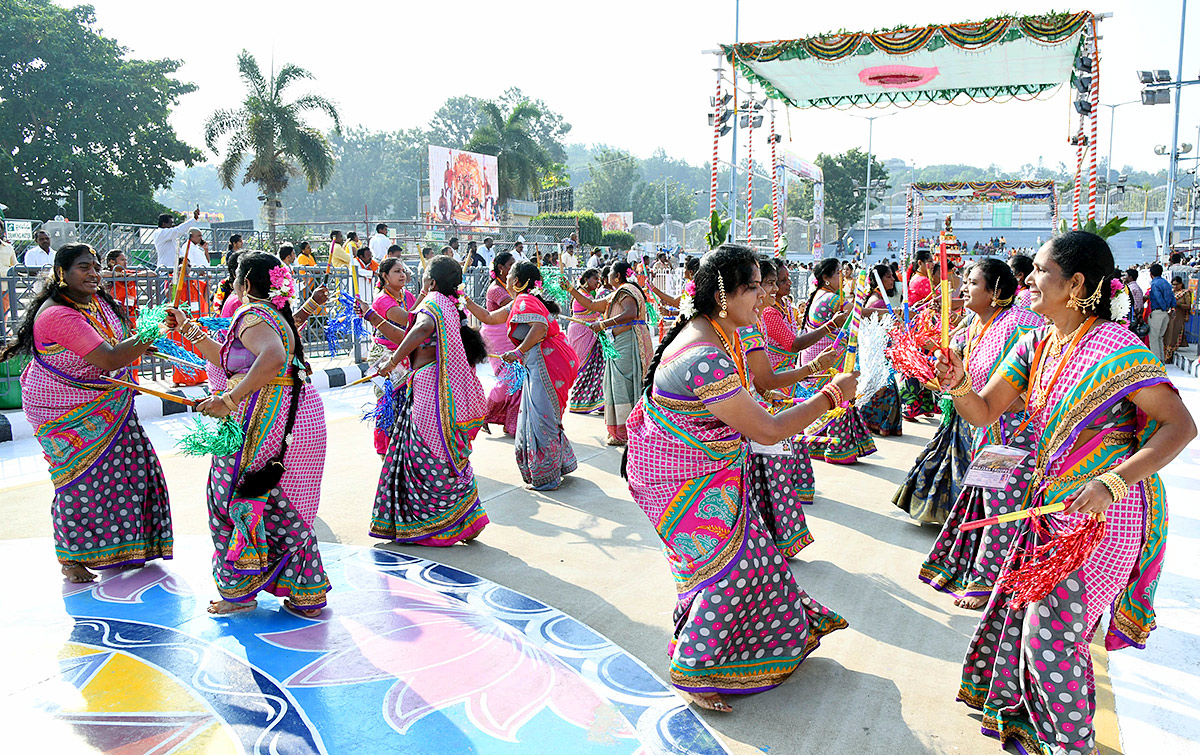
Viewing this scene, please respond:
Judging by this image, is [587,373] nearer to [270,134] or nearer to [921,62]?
[921,62]

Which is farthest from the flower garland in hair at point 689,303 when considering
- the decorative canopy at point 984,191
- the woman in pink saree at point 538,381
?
the decorative canopy at point 984,191

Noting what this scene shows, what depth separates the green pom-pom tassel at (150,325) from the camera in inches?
167

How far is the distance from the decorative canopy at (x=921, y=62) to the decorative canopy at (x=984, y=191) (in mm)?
23237

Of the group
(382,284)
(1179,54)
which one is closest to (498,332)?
(382,284)

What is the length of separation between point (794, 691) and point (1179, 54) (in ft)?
85.8

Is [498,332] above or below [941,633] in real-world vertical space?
above

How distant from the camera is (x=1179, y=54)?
22500 millimetres

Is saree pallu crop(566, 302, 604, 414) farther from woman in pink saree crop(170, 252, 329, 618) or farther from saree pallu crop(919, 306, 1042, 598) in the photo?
woman in pink saree crop(170, 252, 329, 618)

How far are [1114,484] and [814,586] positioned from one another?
2.29m

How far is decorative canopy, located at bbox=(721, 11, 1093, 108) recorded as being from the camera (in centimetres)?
1032

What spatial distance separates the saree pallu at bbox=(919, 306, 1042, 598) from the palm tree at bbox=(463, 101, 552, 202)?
38.5 m

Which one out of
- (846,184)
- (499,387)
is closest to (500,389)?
(499,387)

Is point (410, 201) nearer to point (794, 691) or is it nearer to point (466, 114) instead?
point (466, 114)

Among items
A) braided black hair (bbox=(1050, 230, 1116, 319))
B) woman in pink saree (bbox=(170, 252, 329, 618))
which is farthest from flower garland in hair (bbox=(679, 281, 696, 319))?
woman in pink saree (bbox=(170, 252, 329, 618))
